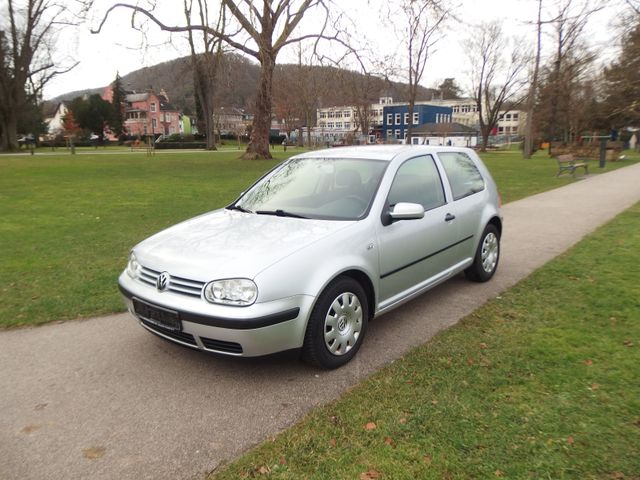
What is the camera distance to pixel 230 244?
3.53 metres

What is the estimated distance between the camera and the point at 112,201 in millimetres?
12883

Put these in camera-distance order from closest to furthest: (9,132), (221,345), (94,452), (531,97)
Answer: (94,452) < (221,345) < (531,97) < (9,132)

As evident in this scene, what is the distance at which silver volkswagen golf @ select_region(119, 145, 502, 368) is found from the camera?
3170 mm

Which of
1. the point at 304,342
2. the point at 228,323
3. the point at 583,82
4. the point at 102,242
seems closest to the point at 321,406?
the point at 304,342

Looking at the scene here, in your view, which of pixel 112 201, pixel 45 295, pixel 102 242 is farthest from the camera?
pixel 112 201

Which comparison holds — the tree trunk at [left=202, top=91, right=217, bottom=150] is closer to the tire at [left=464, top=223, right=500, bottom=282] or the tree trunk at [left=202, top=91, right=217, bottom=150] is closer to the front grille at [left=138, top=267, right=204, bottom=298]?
the tire at [left=464, top=223, right=500, bottom=282]

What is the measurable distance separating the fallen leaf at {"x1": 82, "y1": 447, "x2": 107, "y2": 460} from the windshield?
2.24 m

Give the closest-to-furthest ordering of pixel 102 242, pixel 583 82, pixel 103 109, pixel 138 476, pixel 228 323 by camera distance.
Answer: pixel 138 476 < pixel 228 323 < pixel 102 242 < pixel 583 82 < pixel 103 109

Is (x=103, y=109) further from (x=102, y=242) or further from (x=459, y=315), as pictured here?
(x=459, y=315)

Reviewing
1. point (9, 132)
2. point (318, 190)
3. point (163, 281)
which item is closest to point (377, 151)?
point (318, 190)

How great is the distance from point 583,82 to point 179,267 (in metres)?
41.7

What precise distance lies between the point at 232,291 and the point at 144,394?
39.2 inches

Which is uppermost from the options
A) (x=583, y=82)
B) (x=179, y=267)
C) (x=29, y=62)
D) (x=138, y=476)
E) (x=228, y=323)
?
(x=29, y=62)

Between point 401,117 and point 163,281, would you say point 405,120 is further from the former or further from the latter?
point 163,281
